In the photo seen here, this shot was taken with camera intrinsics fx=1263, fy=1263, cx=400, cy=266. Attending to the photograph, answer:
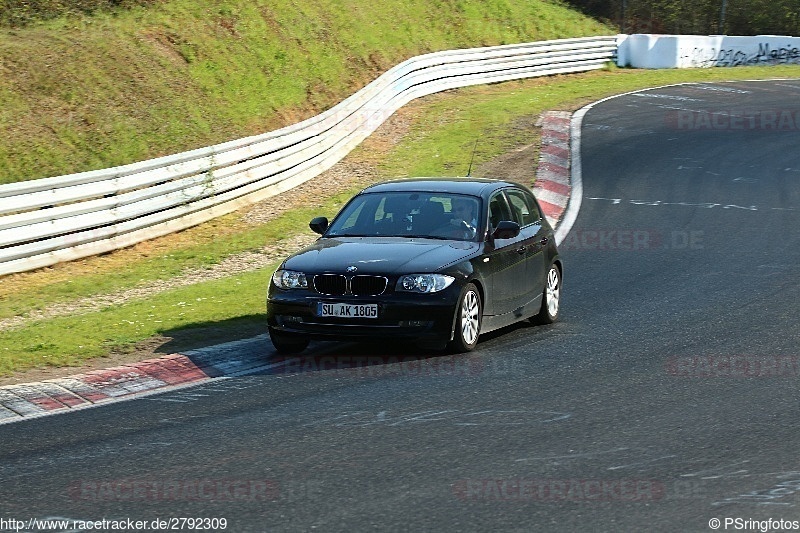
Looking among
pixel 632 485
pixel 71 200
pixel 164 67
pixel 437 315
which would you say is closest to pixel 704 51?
pixel 164 67

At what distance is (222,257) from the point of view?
17094 millimetres

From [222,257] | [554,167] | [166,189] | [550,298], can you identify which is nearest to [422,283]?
[550,298]

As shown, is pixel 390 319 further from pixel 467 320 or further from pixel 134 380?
pixel 134 380

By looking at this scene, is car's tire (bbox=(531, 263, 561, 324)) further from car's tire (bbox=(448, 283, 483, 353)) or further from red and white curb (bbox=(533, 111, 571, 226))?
red and white curb (bbox=(533, 111, 571, 226))

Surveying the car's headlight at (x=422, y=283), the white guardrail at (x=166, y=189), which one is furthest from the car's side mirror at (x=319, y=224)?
the white guardrail at (x=166, y=189)

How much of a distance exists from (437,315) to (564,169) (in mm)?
13543

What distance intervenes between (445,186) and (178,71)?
14.6 meters

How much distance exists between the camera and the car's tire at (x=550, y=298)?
1286cm

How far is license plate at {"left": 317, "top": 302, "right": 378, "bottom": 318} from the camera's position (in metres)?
10.8

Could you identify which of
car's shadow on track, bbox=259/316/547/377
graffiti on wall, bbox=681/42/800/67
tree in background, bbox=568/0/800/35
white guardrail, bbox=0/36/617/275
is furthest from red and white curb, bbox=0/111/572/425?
tree in background, bbox=568/0/800/35

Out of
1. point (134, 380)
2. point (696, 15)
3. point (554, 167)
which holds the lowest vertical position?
point (554, 167)

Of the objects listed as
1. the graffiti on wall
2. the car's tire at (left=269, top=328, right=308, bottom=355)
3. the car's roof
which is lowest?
the graffiti on wall

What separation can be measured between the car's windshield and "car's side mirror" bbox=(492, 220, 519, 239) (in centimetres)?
20

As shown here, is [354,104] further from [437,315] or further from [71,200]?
[437,315]
